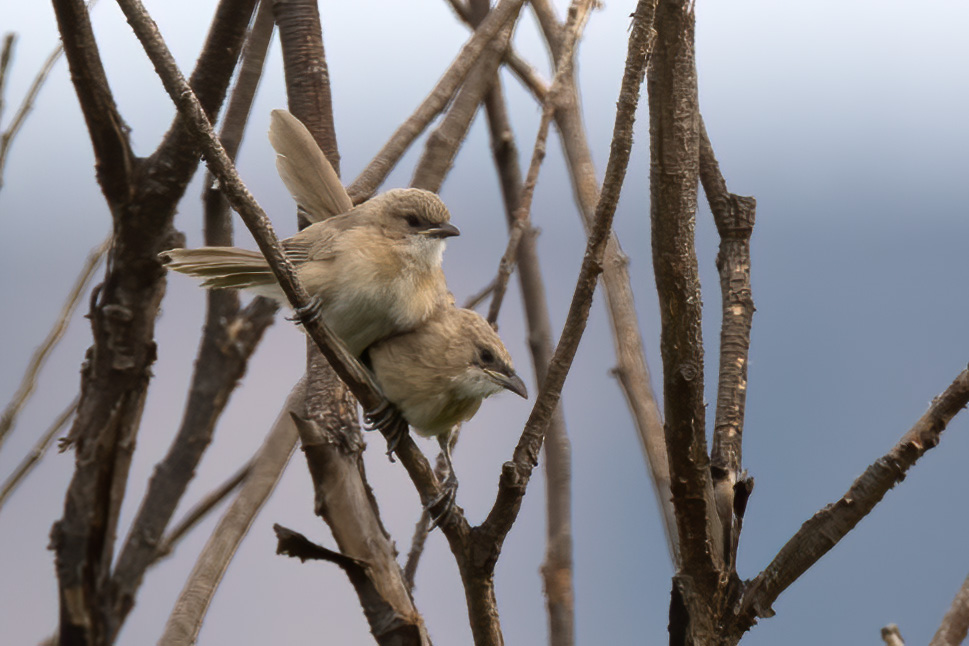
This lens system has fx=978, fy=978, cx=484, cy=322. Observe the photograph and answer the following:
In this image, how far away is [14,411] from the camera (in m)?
2.64

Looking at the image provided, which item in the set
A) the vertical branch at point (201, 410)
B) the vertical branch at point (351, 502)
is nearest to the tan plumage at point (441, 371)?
the vertical branch at point (351, 502)

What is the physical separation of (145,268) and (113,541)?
2.78 feet

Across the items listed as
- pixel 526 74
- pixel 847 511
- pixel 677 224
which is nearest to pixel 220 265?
pixel 677 224

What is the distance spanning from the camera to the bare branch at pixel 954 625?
6.20 feet

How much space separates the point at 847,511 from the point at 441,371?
1036 mm

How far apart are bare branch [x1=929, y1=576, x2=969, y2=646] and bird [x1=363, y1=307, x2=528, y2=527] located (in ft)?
3.58

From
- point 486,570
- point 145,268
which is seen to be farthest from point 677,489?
point 145,268

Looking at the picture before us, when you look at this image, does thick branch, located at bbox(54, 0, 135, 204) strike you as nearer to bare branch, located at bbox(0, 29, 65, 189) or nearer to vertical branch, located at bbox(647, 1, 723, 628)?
bare branch, located at bbox(0, 29, 65, 189)

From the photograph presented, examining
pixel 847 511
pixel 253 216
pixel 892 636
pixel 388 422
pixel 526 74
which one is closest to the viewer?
pixel 253 216

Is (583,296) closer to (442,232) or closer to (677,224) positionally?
(677,224)

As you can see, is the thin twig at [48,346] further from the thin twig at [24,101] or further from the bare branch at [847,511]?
the bare branch at [847,511]

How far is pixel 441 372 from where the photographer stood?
8.14 feet

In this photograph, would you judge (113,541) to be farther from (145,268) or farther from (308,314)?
(308,314)

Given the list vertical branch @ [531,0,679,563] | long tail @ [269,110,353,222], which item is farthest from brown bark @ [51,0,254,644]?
vertical branch @ [531,0,679,563]
